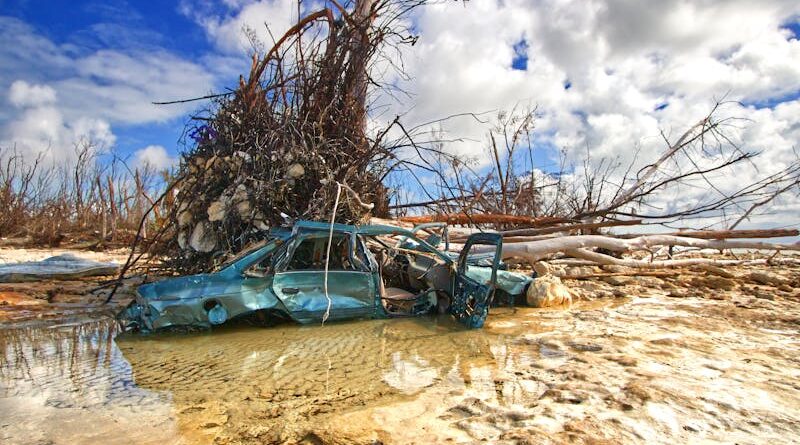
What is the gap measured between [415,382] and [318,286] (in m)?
2.14

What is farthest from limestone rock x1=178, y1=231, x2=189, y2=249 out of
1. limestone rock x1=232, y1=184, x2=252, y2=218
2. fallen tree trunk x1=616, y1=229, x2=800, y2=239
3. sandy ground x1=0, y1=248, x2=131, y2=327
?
fallen tree trunk x1=616, y1=229, x2=800, y2=239

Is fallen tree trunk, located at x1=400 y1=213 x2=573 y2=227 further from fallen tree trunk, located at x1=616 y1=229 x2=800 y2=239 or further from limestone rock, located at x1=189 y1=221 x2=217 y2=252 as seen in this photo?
limestone rock, located at x1=189 y1=221 x2=217 y2=252

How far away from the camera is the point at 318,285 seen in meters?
5.70

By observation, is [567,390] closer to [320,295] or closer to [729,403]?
[729,403]

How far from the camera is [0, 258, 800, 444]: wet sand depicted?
9.80ft

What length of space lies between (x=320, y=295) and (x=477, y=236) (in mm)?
1946

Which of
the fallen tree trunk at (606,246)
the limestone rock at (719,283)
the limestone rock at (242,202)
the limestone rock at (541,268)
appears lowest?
the limestone rock at (719,283)

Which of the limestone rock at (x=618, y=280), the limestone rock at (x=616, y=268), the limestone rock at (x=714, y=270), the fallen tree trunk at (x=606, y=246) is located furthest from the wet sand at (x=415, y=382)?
Result: the limestone rock at (x=616, y=268)

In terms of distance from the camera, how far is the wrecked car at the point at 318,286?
521 centimetres

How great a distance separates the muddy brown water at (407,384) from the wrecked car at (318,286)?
254 mm

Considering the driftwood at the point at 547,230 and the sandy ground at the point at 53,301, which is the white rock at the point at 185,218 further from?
the driftwood at the point at 547,230

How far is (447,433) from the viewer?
2.93 m

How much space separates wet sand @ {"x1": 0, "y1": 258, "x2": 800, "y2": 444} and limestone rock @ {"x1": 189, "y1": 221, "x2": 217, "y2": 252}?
1.65 metres

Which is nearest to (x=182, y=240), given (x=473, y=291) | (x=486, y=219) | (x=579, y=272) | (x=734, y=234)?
(x=473, y=291)
